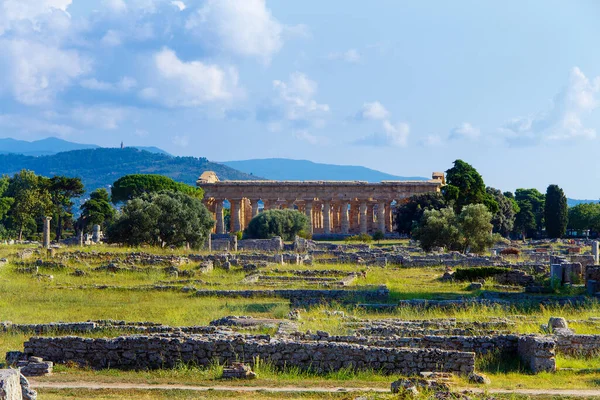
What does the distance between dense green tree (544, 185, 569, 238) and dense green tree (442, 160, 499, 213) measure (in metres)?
13.2

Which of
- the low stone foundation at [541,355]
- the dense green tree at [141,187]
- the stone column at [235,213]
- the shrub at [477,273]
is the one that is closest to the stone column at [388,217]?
the stone column at [235,213]

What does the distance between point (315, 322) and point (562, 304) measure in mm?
8004

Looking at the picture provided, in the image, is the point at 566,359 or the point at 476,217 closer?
the point at 566,359

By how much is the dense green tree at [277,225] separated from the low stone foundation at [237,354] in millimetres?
57404

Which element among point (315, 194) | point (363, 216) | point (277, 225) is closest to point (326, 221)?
point (315, 194)

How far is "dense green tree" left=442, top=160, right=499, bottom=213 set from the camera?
75.4m

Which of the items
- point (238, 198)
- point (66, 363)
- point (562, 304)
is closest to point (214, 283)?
point (562, 304)

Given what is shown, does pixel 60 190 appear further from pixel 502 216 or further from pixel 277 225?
pixel 502 216

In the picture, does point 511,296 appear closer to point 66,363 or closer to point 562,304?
point 562,304

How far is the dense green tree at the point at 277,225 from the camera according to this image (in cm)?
7231

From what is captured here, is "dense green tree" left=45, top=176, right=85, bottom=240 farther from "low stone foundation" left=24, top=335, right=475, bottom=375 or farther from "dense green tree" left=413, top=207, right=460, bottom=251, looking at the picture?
"low stone foundation" left=24, top=335, right=475, bottom=375

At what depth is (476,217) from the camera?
50000 mm

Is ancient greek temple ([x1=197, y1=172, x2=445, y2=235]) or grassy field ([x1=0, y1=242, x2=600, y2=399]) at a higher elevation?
ancient greek temple ([x1=197, y1=172, x2=445, y2=235])

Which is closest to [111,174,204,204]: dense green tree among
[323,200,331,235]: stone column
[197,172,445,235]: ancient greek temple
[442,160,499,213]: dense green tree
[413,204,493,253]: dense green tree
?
[197,172,445,235]: ancient greek temple
